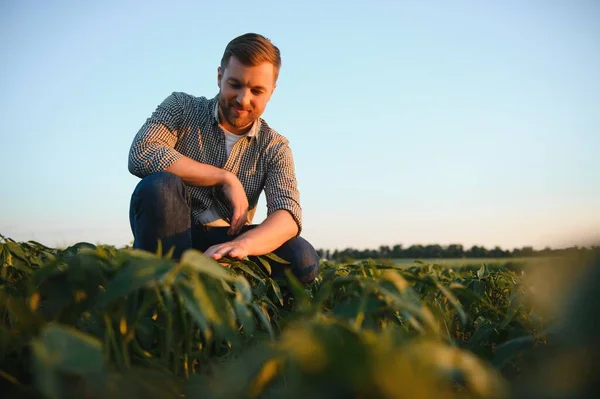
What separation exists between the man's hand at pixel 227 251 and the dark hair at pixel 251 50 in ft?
3.19

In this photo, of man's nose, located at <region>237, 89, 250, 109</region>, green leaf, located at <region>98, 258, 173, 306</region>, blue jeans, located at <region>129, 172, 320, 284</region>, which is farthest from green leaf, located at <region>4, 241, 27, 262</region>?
man's nose, located at <region>237, 89, 250, 109</region>

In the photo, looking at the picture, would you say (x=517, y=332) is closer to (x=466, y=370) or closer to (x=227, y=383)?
(x=466, y=370)

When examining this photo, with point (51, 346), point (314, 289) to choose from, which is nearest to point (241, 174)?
point (314, 289)

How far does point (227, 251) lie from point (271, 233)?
49 cm

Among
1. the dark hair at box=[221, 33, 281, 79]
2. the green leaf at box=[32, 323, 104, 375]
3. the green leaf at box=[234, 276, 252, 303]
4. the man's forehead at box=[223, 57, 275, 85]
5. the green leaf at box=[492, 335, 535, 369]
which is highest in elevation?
the dark hair at box=[221, 33, 281, 79]

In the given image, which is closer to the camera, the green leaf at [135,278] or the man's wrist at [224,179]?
the green leaf at [135,278]

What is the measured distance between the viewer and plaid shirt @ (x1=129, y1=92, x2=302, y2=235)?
2.46 meters

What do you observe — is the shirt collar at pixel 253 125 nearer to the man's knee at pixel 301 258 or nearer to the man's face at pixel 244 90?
the man's face at pixel 244 90

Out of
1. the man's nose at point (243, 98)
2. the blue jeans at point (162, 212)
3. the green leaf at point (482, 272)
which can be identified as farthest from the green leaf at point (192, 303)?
the man's nose at point (243, 98)

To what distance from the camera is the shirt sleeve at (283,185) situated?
95.7 inches

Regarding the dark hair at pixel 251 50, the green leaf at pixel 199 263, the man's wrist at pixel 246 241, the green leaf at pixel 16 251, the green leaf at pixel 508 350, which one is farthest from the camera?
the dark hair at pixel 251 50

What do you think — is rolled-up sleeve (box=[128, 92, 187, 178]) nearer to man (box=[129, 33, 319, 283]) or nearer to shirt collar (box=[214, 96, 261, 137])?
man (box=[129, 33, 319, 283])

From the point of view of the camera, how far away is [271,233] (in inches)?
84.5

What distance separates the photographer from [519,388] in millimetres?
539
